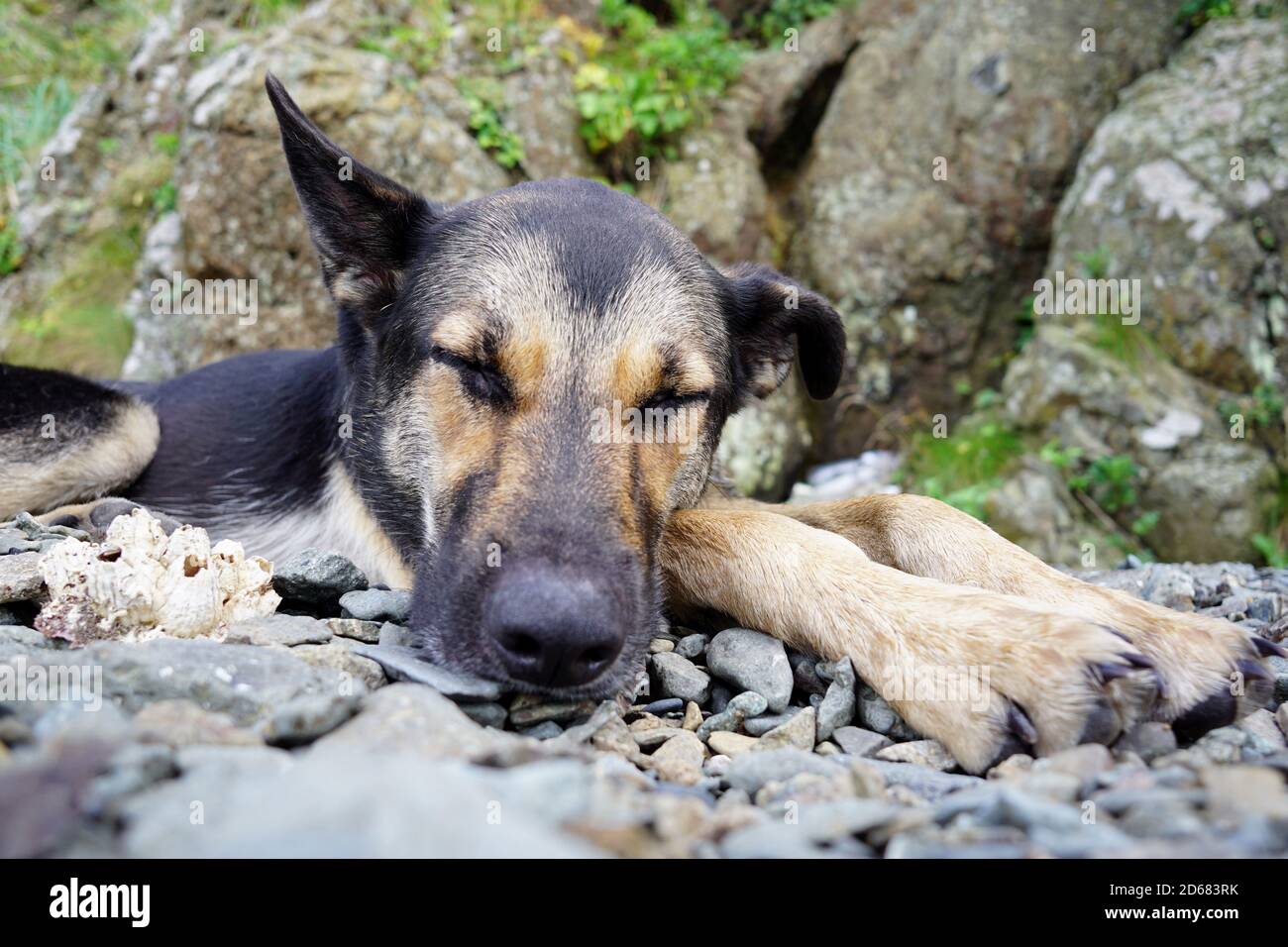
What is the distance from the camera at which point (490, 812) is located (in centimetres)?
150

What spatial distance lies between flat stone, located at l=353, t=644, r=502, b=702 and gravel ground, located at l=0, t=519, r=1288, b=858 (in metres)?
0.01

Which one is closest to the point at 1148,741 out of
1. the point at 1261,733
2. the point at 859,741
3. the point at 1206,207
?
the point at 1261,733

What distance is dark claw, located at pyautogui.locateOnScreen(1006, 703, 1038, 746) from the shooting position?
2658 millimetres

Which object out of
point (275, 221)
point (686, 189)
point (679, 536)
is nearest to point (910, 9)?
point (686, 189)

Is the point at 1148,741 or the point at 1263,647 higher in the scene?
the point at 1263,647

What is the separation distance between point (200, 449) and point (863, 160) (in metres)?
7.04

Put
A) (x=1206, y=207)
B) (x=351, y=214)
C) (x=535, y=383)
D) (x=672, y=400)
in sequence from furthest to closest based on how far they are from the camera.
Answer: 1. (x=1206, y=207)
2. (x=351, y=214)
3. (x=672, y=400)
4. (x=535, y=383)

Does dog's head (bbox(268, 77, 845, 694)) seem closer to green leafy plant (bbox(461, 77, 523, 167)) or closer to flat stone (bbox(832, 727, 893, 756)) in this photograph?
flat stone (bbox(832, 727, 893, 756))

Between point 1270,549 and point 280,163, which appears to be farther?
point 280,163

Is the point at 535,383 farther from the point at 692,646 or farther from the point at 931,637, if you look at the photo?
the point at 931,637

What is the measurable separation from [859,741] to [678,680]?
2.12 ft

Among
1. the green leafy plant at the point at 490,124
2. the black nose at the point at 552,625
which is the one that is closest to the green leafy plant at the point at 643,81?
the green leafy plant at the point at 490,124

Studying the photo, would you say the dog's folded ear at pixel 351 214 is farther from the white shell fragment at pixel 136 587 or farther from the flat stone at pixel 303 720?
the flat stone at pixel 303 720

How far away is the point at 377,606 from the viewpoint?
3.44 m
